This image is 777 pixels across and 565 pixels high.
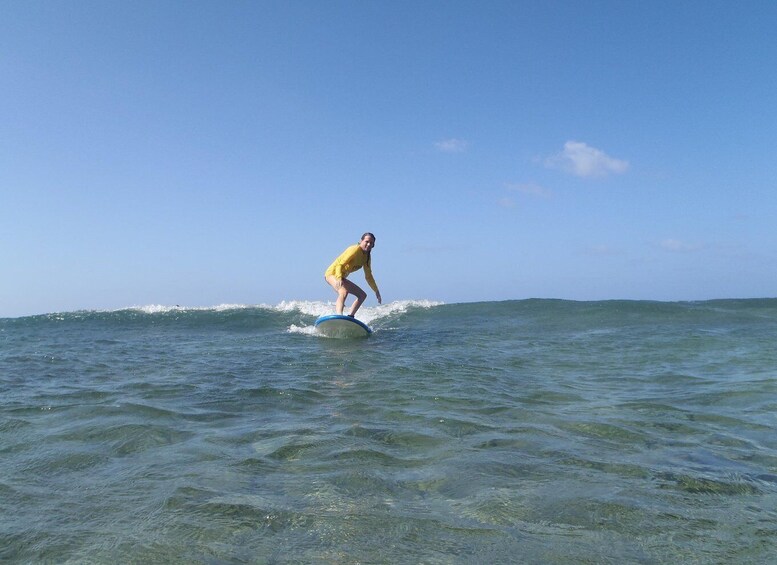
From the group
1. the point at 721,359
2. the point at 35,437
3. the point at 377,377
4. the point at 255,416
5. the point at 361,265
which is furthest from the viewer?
the point at 361,265

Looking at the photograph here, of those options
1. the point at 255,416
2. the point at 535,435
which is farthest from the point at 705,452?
the point at 255,416

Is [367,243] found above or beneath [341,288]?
above

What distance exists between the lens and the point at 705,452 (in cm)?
410

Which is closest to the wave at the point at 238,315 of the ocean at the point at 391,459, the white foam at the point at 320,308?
the white foam at the point at 320,308

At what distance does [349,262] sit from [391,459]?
9.39 metres

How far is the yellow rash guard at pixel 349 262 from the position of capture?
13.0m

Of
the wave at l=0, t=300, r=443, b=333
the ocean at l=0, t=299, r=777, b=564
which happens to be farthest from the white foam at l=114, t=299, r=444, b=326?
the ocean at l=0, t=299, r=777, b=564

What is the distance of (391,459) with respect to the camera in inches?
155

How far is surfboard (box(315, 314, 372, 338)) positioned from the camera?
42.0ft

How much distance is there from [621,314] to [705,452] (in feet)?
49.2

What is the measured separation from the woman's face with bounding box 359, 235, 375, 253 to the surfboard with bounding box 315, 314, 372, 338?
1.84m

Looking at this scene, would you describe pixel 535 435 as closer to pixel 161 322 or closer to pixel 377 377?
pixel 377 377

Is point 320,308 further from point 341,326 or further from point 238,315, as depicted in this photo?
point 341,326

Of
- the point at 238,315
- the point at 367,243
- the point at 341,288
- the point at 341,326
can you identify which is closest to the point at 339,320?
the point at 341,326
